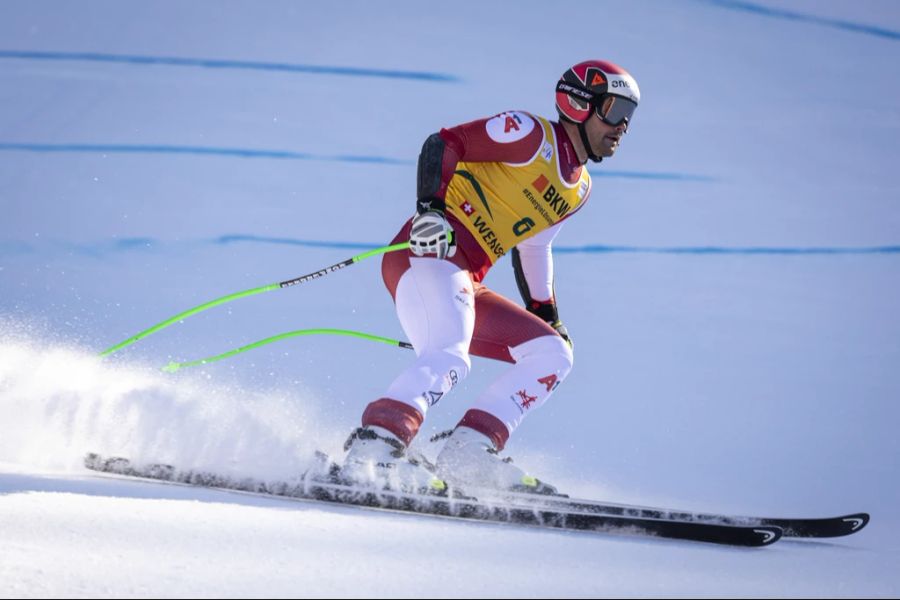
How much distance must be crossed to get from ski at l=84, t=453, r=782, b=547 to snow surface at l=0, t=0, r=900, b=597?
0.10m

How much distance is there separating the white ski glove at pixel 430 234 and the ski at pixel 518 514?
2.44 ft

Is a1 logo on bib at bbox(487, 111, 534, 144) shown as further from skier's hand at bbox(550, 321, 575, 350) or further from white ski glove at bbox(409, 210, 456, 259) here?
skier's hand at bbox(550, 321, 575, 350)

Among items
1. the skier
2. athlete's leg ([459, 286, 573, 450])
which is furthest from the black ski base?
athlete's leg ([459, 286, 573, 450])

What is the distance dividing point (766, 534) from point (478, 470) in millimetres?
875

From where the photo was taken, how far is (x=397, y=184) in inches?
313

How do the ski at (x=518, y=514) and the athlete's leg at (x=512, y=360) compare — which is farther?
the athlete's leg at (x=512, y=360)

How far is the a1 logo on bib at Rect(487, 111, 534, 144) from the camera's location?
12.0 ft

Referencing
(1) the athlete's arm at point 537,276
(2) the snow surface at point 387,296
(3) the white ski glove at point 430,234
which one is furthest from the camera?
(1) the athlete's arm at point 537,276

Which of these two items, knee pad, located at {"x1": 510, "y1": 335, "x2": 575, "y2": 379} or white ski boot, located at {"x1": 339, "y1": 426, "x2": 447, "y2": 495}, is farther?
knee pad, located at {"x1": 510, "y1": 335, "x2": 575, "y2": 379}

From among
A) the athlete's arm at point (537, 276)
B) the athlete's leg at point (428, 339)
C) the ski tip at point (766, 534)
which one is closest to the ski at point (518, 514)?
the ski tip at point (766, 534)

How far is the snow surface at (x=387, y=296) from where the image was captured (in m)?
2.79

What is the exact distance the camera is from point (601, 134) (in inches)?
152

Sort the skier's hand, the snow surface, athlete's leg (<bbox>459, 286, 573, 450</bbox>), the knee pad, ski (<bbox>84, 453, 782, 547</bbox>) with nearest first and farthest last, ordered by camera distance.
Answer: the snow surface < ski (<bbox>84, 453, 782, 547</bbox>) < athlete's leg (<bbox>459, 286, 573, 450</bbox>) < the knee pad < the skier's hand

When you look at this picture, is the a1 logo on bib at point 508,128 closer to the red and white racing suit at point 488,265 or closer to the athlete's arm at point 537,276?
the red and white racing suit at point 488,265
